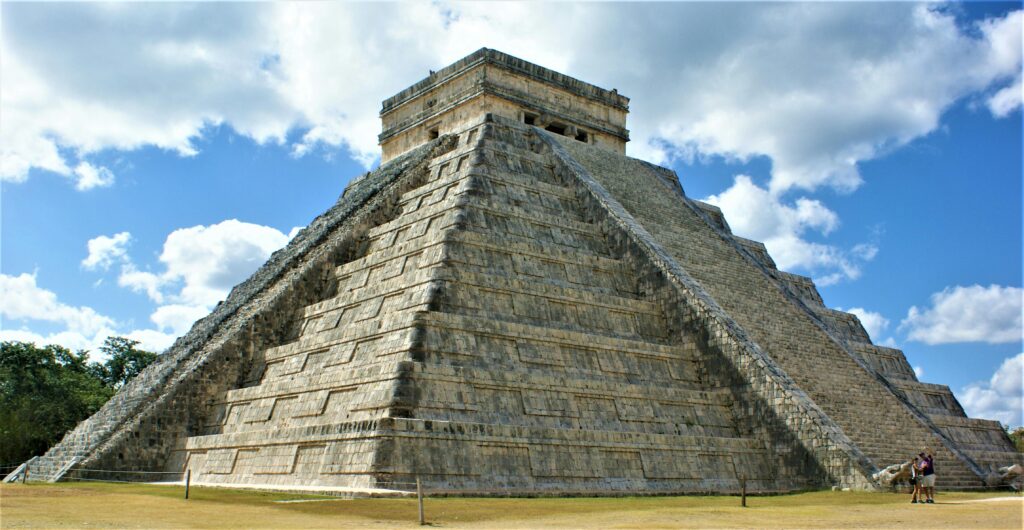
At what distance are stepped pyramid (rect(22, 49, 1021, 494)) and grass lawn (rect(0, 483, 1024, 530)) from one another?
134cm

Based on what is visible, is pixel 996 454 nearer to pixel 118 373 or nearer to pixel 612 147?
pixel 612 147

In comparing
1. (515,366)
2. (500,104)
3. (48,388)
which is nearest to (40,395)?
(48,388)

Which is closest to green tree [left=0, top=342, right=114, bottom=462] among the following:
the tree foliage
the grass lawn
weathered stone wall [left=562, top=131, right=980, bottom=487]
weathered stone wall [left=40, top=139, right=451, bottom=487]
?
the tree foliage

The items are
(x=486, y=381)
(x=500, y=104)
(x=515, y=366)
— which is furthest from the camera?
(x=500, y=104)

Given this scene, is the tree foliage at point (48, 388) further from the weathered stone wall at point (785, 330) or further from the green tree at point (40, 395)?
the weathered stone wall at point (785, 330)

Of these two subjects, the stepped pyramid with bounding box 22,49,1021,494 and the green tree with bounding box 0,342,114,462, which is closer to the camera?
the stepped pyramid with bounding box 22,49,1021,494

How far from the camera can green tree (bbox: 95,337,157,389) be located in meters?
34.4

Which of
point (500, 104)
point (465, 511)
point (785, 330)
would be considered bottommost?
point (465, 511)

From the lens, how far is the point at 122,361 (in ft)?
114

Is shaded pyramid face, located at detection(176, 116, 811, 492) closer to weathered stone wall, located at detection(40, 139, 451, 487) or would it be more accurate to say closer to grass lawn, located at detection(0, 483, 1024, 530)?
weathered stone wall, located at detection(40, 139, 451, 487)

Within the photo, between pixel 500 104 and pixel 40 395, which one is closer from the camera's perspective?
pixel 500 104

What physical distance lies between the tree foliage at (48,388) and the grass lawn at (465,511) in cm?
1318

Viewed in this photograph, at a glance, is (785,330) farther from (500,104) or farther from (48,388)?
(48,388)

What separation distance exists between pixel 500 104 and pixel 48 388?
16.1m
